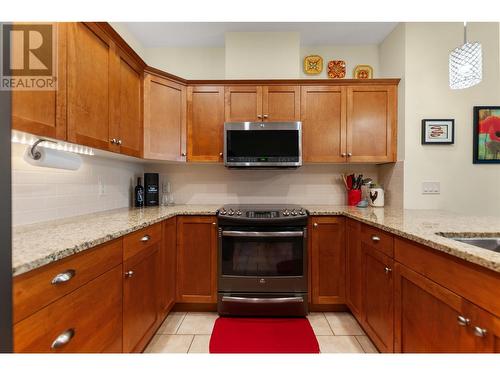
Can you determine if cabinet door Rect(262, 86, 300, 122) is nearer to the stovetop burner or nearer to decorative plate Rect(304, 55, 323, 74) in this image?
decorative plate Rect(304, 55, 323, 74)

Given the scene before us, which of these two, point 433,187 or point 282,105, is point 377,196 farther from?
point 282,105

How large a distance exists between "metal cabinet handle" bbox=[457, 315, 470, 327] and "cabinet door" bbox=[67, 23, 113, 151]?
194cm

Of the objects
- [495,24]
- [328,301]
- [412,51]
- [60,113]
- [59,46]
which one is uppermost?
[495,24]

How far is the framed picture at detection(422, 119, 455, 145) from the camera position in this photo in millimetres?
2250

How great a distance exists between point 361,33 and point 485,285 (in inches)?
103

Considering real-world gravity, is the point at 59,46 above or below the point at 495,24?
below

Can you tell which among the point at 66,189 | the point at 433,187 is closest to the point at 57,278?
the point at 66,189

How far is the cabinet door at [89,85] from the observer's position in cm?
133

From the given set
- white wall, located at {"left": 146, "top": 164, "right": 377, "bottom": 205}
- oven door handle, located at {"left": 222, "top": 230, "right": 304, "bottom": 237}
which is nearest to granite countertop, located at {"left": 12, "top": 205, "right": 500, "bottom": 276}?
oven door handle, located at {"left": 222, "top": 230, "right": 304, "bottom": 237}

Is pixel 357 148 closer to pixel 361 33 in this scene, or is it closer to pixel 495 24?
pixel 361 33

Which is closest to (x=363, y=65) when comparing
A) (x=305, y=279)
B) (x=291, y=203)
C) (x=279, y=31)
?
(x=279, y=31)

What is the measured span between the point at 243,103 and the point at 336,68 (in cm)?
118

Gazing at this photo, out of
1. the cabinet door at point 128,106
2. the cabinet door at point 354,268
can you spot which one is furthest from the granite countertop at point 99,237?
the cabinet door at point 128,106

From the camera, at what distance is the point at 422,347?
1.13 metres
